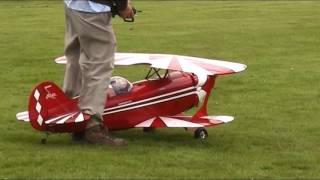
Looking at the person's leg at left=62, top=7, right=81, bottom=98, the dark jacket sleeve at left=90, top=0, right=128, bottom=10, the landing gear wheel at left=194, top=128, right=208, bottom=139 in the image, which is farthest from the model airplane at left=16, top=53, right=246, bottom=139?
the dark jacket sleeve at left=90, top=0, right=128, bottom=10

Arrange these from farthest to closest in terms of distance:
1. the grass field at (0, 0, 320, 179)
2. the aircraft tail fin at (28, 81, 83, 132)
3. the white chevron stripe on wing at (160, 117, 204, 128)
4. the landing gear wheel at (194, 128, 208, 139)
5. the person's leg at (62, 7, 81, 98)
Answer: the landing gear wheel at (194, 128, 208, 139), the person's leg at (62, 7, 81, 98), the white chevron stripe on wing at (160, 117, 204, 128), the aircraft tail fin at (28, 81, 83, 132), the grass field at (0, 0, 320, 179)

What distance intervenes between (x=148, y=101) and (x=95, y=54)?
93 centimetres

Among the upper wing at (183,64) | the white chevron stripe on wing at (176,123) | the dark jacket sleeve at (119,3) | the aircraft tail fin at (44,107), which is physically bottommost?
the white chevron stripe on wing at (176,123)

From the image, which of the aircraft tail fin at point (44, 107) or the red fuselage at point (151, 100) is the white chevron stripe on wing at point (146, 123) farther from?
the aircraft tail fin at point (44, 107)

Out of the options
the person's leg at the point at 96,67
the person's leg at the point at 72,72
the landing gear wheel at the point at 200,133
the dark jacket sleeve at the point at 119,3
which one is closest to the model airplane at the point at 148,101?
the landing gear wheel at the point at 200,133

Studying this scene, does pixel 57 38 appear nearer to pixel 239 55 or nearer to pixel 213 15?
pixel 239 55

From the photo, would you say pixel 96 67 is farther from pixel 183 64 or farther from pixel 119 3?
pixel 183 64

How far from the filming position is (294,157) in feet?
22.4

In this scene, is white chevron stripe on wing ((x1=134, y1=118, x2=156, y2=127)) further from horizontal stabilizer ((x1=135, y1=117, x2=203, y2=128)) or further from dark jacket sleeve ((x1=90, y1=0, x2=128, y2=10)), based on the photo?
dark jacket sleeve ((x1=90, y1=0, x2=128, y2=10))

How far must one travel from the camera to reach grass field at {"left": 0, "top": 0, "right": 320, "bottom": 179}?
6312 millimetres

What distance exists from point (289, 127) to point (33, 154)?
3.07 m

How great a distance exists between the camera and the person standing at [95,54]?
705 centimetres

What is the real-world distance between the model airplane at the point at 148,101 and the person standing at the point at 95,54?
0.15m

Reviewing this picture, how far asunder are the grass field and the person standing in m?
0.22
